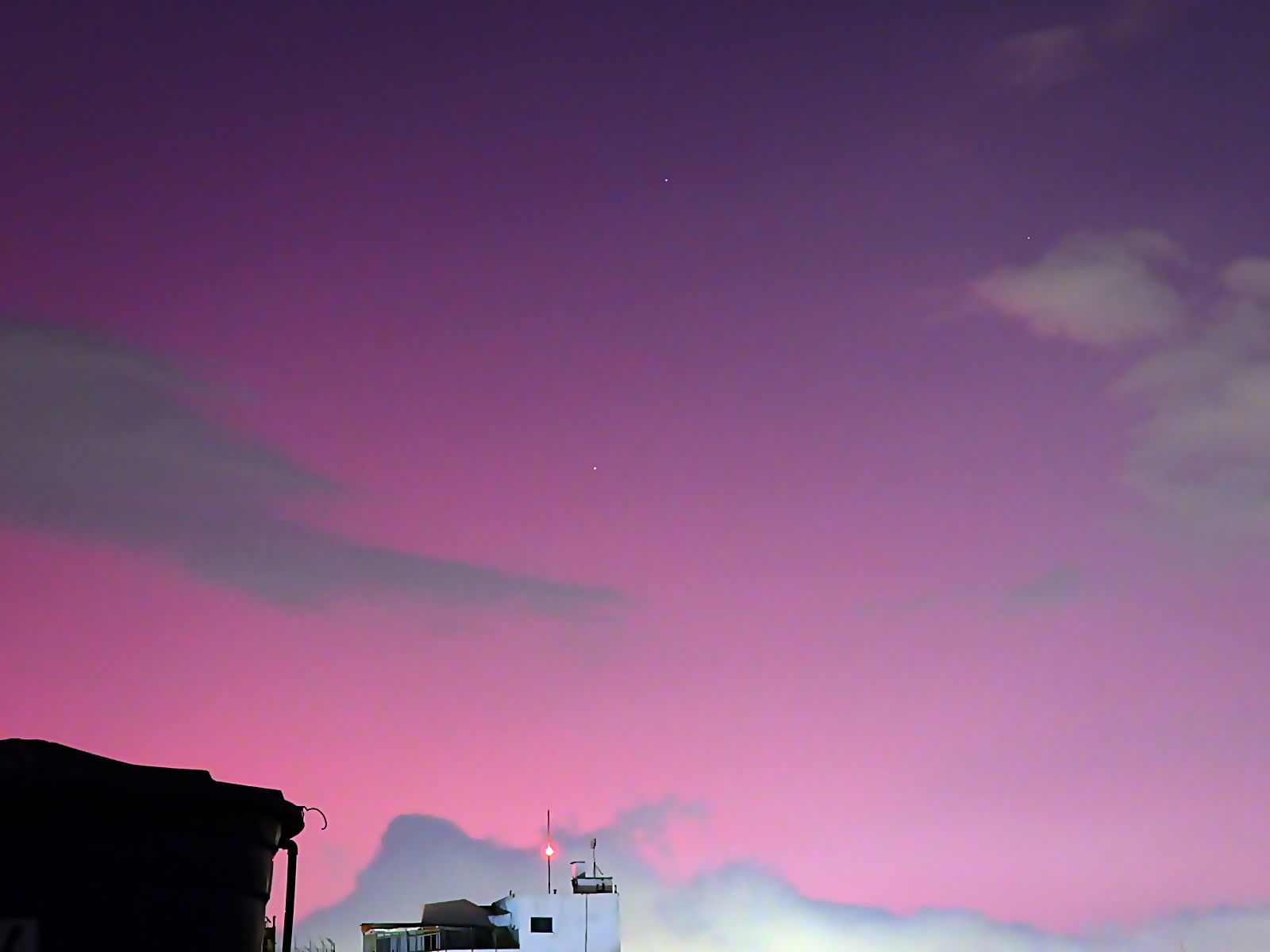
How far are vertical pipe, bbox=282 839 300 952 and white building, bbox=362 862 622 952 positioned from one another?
67305mm

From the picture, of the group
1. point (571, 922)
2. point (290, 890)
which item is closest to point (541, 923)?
point (571, 922)

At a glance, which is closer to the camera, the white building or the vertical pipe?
the vertical pipe

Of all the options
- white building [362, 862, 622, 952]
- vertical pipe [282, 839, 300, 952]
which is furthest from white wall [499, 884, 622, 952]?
vertical pipe [282, 839, 300, 952]

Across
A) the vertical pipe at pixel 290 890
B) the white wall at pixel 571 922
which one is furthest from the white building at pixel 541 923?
the vertical pipe at pixel 290 890

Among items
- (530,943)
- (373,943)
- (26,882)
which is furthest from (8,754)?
(530,943)

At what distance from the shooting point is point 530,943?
8700cm

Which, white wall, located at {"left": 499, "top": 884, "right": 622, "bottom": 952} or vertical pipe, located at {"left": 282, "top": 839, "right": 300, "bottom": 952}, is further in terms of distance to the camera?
white wall, located at {"left": 499, "top": 884, "right": 622, "bottom": 952}

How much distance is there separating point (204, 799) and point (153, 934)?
1.77 meters

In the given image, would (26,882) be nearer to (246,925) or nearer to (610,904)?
(246,925)

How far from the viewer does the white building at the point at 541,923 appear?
8612cm

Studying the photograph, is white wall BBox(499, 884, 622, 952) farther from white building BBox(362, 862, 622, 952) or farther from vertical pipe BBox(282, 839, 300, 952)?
vertical pipe BBox(282, 839, 300, 952)

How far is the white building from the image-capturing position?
283ft

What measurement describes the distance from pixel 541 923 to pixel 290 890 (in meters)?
71.1

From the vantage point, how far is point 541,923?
87.8 metres
